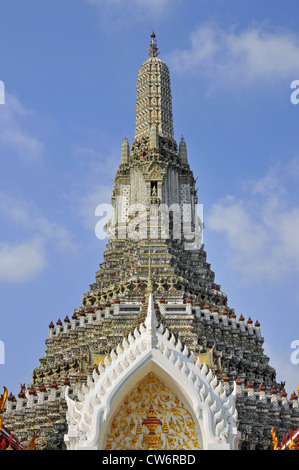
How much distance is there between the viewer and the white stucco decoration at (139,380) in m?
15.9

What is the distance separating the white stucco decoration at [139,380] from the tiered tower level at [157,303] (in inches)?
178

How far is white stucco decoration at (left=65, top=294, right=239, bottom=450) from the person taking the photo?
52.0 ft

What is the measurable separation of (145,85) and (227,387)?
3548 cm

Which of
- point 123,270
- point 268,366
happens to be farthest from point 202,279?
point 268,366

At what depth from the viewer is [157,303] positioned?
1459 inches

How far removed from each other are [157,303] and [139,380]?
20.2 meters

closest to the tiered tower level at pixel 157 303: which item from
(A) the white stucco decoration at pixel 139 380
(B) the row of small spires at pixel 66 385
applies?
(B) the row of small spires at pixel 66 385

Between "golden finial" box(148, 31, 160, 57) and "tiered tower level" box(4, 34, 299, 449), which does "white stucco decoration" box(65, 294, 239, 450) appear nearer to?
"tiered tower level" box(4, 34, 299, 449)

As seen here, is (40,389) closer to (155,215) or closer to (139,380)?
(139,380)

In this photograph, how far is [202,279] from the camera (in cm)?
4981

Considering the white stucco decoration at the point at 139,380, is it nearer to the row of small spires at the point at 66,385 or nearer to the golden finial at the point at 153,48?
the row of small spires at the point at 66,385

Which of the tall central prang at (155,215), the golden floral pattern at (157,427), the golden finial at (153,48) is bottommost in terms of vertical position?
the golden floral pattern at (157,427)

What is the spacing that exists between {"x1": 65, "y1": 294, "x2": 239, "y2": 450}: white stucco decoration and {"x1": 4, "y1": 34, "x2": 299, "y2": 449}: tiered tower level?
4.53 metres

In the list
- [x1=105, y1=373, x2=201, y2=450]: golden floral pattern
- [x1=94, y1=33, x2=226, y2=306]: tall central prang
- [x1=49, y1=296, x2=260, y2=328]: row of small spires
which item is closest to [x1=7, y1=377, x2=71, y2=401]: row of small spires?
[x1=49, y1=296, x2=260, y2=328]: row of small spires
